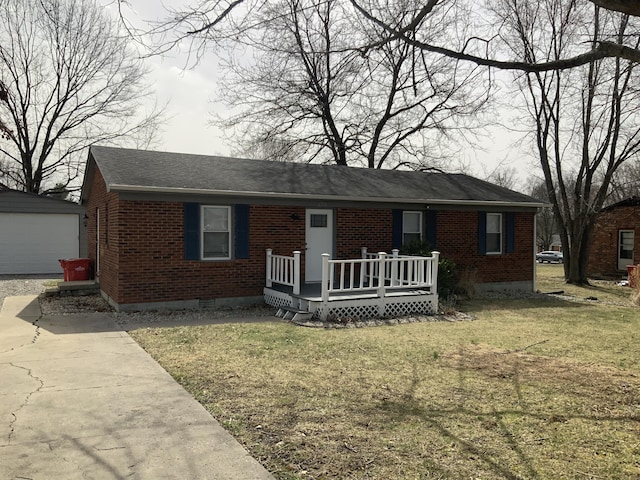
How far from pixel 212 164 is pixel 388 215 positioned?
492 centimetres

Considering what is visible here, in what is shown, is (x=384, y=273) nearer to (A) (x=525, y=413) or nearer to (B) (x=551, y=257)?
(A) (x=525, y=413)

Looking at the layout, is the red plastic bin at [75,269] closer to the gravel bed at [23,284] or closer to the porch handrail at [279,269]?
the gravel bed at [23,284]

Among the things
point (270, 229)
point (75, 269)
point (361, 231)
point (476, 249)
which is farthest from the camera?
point (476, 249)

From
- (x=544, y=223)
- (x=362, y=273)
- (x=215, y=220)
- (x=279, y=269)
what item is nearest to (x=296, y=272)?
(x=279, y=269)

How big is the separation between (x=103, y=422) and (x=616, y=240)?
24864 mm

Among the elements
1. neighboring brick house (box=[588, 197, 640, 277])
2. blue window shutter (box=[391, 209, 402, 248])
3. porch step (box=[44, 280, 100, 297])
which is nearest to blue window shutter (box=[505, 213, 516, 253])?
blue window shutter (box=[391, 209, 402, 248])

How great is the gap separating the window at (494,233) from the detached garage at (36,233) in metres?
15.4

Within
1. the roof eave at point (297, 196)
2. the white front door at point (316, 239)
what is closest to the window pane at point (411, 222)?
the roof eave at point (297, 196)

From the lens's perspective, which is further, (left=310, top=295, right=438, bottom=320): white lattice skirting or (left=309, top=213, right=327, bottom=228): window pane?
(left=309, top=213, right=327, bottom=228): window pane

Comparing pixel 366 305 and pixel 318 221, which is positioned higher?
pixel 318 221

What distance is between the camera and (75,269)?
14609 millimetres

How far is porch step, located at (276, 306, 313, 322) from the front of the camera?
9984 mm

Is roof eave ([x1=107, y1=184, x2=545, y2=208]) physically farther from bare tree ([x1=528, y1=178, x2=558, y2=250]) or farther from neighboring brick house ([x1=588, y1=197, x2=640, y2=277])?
bare tree ([x1=528, y1=178, x2=558, y2=250])

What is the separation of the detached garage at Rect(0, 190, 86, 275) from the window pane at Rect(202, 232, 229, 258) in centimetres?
1099
